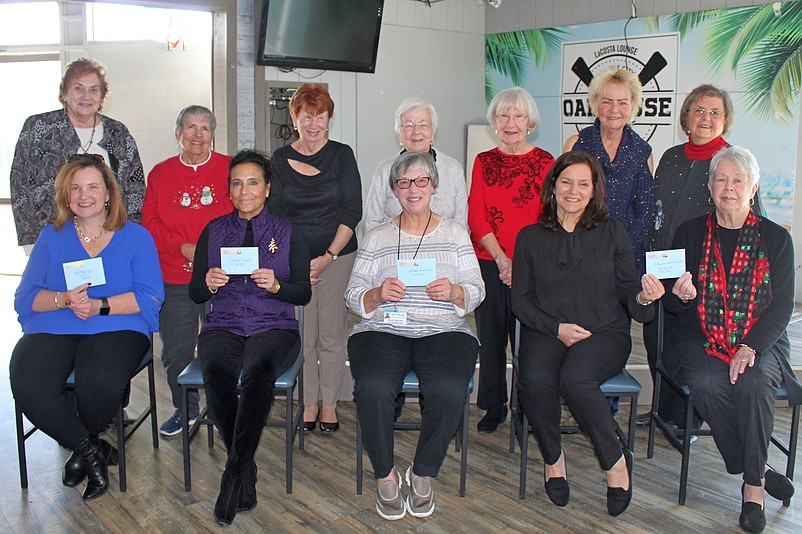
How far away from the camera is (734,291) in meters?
2.84

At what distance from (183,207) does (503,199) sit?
4.90 feet

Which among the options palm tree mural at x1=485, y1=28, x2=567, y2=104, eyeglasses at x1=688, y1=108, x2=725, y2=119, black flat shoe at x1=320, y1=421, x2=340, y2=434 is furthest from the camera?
palm tree mural at x1=485, y1=28, x2=567, y2=104

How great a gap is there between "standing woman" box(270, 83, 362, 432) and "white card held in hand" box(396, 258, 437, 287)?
624 mm

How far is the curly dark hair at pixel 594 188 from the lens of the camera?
9.48 feet

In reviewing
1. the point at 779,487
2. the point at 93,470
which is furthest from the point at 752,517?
the point at 93,470

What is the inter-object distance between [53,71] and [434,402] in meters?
6.08

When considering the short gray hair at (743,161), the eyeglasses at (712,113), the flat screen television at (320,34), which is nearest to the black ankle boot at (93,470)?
the short gray hair at (743,161)

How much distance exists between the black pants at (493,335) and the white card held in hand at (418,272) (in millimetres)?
625

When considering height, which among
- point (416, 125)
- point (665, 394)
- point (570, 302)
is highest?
point (416, 125)

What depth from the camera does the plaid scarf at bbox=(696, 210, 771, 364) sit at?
281 centimetres

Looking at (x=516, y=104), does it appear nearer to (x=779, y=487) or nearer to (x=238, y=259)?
(x=238, y=259)

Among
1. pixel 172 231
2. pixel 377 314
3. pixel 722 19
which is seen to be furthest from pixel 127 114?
pixel 722 19

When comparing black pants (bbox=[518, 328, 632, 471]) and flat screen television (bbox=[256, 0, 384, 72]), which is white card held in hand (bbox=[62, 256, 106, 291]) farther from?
flat screen television (bbox=[256, 0, 384, 72])

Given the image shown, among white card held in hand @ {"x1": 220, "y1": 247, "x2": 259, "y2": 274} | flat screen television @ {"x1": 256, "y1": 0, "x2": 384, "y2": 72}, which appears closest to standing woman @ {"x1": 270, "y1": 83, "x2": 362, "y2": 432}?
white card held in hand @ {"x1": 220, "y1": 247, "x2": 259, "y2": 274}
